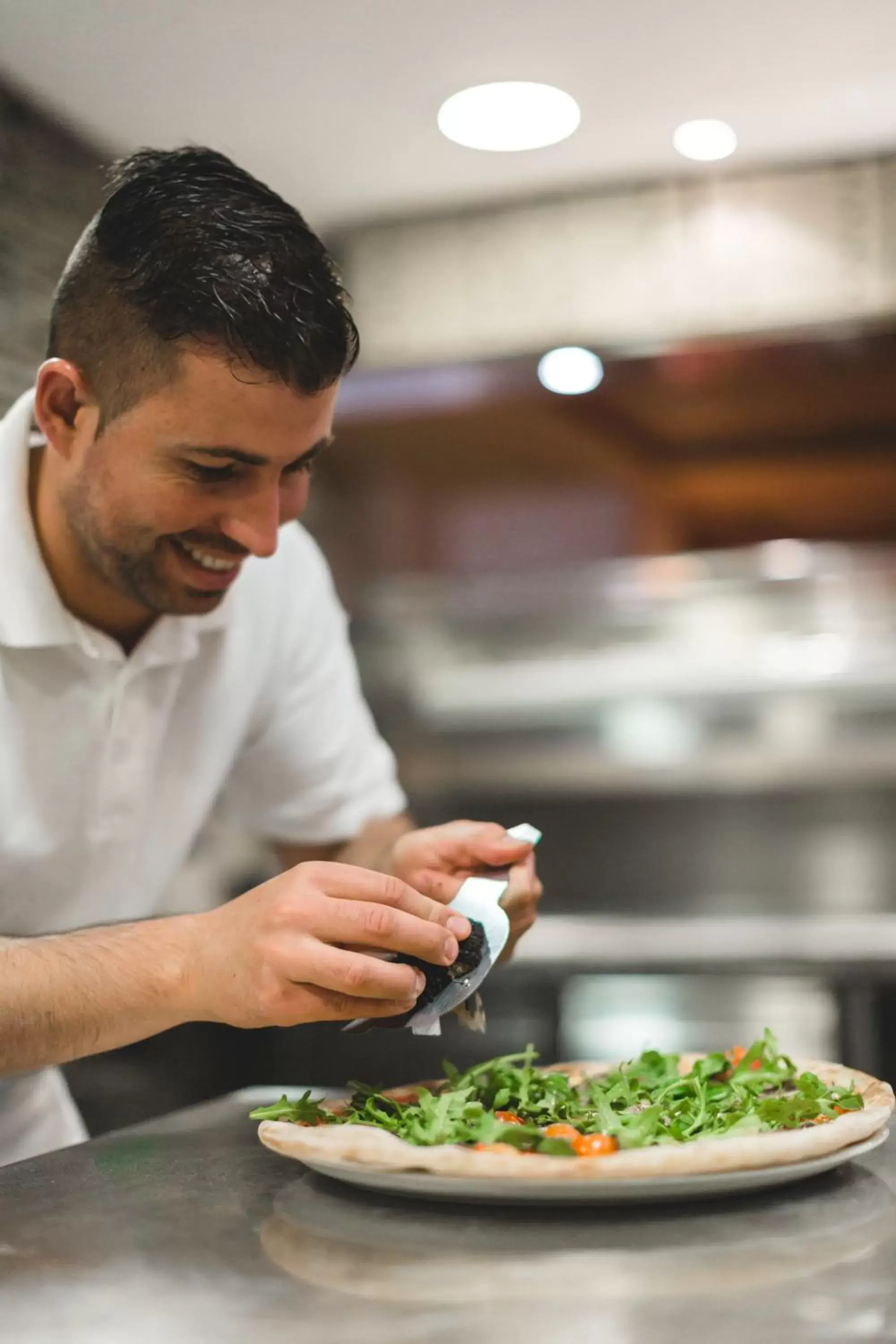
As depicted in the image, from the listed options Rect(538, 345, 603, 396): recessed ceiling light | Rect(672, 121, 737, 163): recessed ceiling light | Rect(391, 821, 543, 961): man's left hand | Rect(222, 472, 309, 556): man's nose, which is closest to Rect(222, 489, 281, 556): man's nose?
Rect(222, 472, 309, 556): man's nose

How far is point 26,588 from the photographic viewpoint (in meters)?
1.44

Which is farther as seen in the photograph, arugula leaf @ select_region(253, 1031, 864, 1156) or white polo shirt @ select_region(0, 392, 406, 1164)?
white polo shirt @ select_region(0, 392, 406, 1164)

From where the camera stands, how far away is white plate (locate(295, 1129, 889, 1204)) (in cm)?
91

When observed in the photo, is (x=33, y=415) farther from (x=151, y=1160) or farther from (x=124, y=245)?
(x=151, y=1160)

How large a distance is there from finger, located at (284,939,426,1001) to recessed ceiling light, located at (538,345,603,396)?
2159mm

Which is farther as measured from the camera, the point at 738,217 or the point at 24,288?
the point at 738,217

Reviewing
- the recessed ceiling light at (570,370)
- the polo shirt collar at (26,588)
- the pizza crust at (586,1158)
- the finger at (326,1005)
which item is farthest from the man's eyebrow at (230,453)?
the recessed ceiling light at (570,370)

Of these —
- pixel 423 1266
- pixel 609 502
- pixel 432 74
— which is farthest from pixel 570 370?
pixel 423 1266

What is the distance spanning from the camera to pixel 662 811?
3.11m

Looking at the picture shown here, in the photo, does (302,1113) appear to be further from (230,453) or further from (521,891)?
(230,453)

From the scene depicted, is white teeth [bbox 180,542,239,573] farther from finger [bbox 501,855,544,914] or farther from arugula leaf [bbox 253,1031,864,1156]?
arugula leaf [bbox 253,1031,864,1156]

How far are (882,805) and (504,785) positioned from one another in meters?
0.85

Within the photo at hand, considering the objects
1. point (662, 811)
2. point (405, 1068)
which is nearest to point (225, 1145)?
point (405, 1068)

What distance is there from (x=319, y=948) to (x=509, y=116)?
1914 mm
